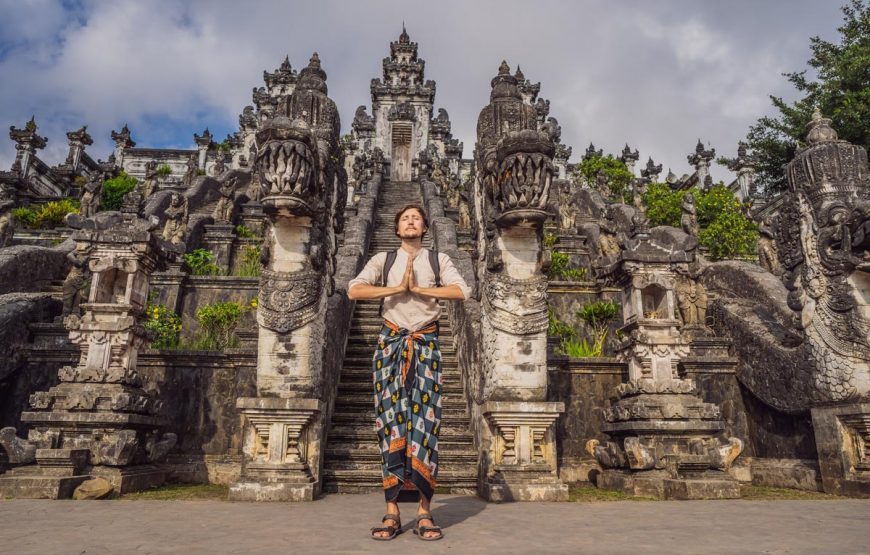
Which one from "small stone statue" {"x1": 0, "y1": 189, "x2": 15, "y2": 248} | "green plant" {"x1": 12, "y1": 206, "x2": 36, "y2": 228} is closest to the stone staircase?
"small stone statue" {"x1": 0, "y1": 189, "x2": 15, "y2": 248}

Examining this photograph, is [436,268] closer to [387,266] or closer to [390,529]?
[387,266]

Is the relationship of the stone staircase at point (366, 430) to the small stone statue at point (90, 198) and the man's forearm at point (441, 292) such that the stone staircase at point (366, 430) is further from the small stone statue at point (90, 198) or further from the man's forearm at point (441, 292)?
the small stone statue at point (90, 198)

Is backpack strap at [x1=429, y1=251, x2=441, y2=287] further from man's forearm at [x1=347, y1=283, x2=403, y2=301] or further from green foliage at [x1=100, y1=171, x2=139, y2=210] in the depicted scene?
green foliage at [x1=100, y1=171, x2=139, y2=210]

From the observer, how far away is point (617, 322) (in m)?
10.6

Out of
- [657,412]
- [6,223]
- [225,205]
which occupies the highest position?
[225,205]

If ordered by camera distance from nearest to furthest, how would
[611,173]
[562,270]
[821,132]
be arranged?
1. [821,132]
2. [562,270]
3. [611,173]

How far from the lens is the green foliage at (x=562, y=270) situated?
12.5m

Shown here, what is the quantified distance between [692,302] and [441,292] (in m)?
7.02

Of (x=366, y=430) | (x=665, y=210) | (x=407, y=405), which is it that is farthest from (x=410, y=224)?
(x=665, y=210)

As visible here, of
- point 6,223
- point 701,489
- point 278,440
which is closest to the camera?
point 278,440

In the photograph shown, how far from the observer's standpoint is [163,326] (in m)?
9.87

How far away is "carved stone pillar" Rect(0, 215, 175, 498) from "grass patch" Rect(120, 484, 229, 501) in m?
0.17

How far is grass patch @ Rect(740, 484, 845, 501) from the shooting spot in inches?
206

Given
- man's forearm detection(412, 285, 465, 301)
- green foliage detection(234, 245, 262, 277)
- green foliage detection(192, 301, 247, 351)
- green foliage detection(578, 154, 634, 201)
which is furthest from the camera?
green foliage detection(578, 154, 634, 201)
